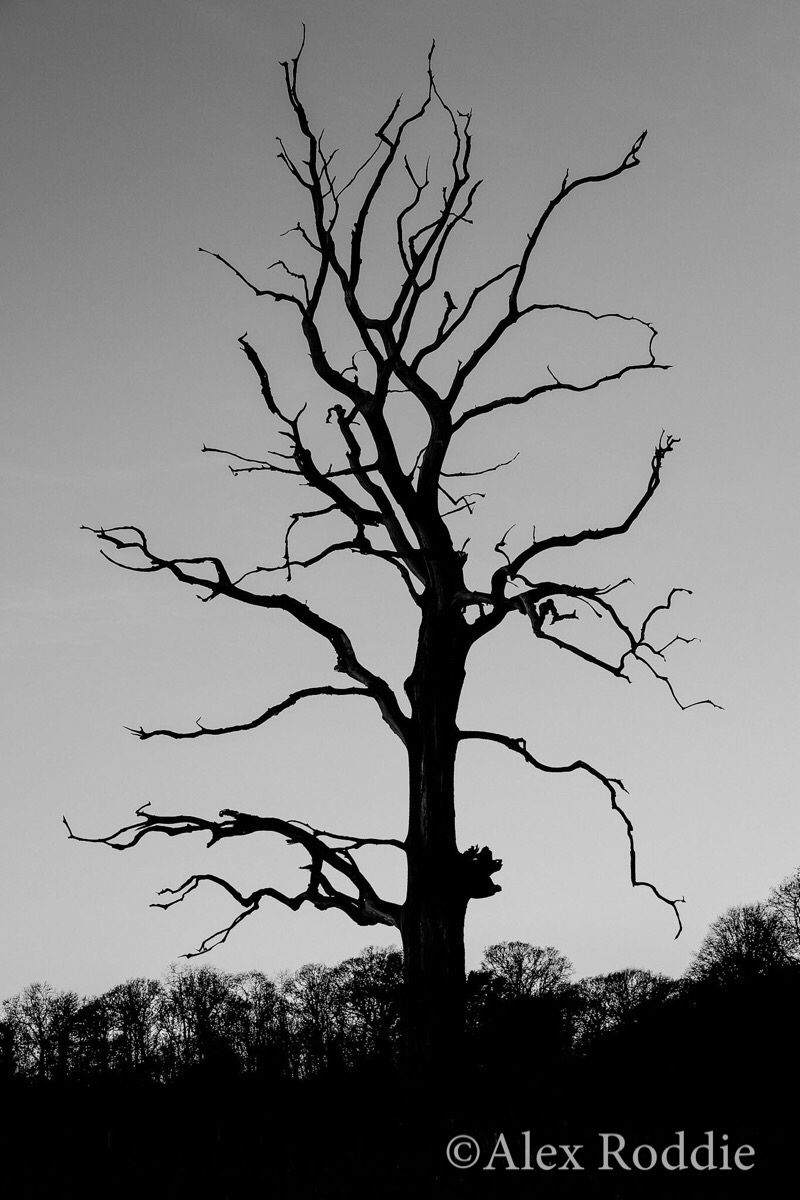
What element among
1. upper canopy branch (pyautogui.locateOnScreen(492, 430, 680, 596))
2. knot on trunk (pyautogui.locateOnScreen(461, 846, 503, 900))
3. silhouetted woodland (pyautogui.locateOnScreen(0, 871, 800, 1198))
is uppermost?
upper canopy branch (pyautogui.locateOnScreen(492, 430, 680, 596))

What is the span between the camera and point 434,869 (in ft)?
23.9

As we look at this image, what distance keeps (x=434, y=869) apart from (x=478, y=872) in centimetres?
31

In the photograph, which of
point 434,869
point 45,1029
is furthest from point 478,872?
point 45,1029

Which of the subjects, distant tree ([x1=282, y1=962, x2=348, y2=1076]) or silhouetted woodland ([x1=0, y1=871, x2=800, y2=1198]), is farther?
distant tree ([x1=282, y1=962, x2=348, y2=1076])

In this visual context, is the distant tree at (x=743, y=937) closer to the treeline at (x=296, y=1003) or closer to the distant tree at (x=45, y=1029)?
the treeline at (x=296, y=1003)

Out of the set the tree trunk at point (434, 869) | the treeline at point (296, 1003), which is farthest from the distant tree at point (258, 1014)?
the tree trunk at point (434, 869)

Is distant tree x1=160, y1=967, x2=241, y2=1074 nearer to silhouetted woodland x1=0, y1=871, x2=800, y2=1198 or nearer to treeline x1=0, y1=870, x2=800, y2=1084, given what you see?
treeline x1=0, y1=870, x2=800, y2=1084

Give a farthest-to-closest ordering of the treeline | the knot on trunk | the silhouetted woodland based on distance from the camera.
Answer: the treeline, the knot on trunk, the silhouetted woodland

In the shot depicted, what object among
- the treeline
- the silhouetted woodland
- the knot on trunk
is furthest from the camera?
the treeline

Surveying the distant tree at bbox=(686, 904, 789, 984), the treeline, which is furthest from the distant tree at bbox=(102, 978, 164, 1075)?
the distant tree at bbox=(686, 904, 789, 984)

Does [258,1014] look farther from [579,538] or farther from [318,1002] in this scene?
[579,538]

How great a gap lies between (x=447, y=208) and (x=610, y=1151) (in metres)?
7.33

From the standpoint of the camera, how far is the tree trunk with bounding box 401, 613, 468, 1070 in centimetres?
701

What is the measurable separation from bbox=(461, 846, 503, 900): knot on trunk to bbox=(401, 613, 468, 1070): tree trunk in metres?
0.04
